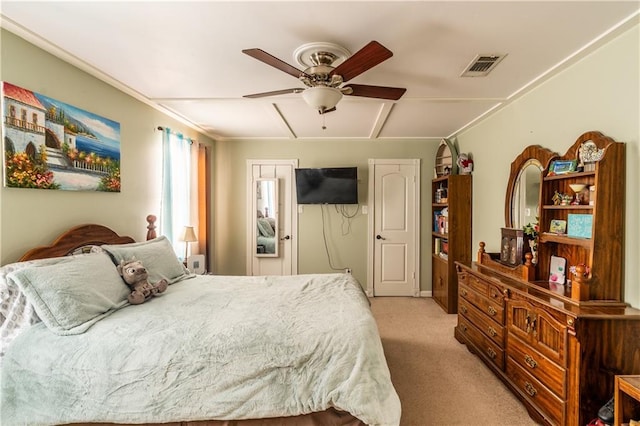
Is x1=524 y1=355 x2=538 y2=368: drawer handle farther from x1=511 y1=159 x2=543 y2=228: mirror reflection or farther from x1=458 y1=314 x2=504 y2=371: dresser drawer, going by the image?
x1=511 y1=159 x2=543 y2=228: mirror reflection

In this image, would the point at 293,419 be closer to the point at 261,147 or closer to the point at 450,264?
the point at 450,264

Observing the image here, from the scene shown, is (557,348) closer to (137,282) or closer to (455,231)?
(455,231)

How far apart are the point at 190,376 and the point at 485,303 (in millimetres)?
2447

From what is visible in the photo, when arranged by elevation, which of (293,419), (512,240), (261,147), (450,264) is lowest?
(293,419)

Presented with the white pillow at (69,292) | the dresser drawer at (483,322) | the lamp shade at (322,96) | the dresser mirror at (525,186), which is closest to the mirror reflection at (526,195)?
the dresser mirror at (525,186)

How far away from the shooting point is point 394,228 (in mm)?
4586

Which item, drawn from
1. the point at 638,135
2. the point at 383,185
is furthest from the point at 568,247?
the point at 383,185

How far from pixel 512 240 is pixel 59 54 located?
158 inches

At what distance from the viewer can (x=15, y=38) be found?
1.88m

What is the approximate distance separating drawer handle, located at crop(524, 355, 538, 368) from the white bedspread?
1.18m

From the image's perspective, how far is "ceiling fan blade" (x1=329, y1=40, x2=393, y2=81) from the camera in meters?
1.57

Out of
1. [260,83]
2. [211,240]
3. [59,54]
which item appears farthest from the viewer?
[211,240]

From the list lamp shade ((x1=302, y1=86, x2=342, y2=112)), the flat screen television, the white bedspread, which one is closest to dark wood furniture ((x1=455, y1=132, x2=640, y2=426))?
the white bedspread

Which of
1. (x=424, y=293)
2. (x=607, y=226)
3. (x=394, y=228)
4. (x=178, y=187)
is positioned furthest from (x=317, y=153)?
(x=607, y=226)
